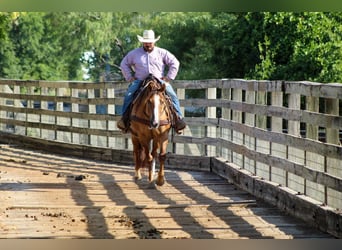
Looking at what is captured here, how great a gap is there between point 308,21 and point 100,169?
257cm

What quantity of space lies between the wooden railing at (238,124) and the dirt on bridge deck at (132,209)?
249 millimetres

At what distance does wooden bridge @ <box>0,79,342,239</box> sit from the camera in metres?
5.64

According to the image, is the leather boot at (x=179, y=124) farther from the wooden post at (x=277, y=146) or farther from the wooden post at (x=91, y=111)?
the wooden post at (x=91, y=111)

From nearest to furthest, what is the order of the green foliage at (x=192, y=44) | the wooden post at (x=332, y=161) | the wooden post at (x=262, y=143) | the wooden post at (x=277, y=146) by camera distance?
the wooden post at (x=332, y=161) < the wooden post at (x=277, y=146) < the wooden post at (x=262, y=143) < the green foliage at (x=192, y=44)

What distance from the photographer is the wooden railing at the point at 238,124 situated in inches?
219

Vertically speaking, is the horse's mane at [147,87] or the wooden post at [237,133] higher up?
the horse's mane at [147,87]

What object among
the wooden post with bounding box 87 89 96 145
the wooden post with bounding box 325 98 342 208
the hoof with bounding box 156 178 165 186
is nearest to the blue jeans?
the hoof with bounding box 156 178 165 186

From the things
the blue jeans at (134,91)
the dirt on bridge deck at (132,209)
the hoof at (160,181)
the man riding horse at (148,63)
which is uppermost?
the man riding horse at (148,63)

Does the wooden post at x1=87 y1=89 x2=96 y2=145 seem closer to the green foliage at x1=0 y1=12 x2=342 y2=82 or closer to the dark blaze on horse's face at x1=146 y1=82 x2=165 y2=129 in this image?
the green foliage at x1=0 y1=12 x2=342 y2=82

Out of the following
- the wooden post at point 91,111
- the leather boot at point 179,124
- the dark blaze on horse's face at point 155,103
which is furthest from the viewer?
the wooden post at point 91,111

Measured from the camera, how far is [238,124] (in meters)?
7.64

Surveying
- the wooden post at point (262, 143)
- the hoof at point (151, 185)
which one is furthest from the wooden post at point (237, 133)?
the hoof at point (151, 185)

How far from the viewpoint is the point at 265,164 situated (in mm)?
6734
